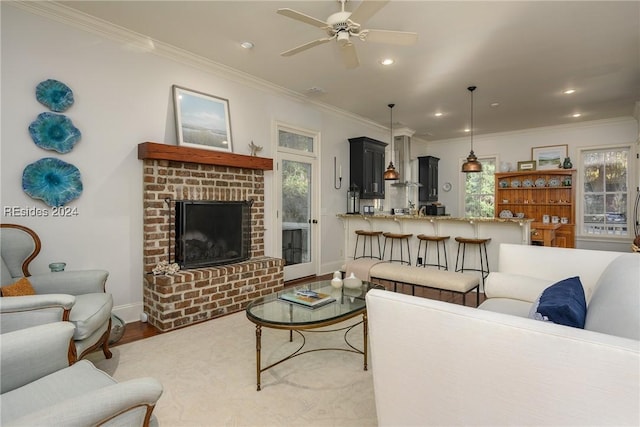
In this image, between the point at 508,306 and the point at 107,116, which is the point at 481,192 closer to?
the point at 508,306

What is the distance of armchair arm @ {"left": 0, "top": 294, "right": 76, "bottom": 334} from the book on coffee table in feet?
4.52

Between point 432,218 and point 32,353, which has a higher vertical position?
point 432,218

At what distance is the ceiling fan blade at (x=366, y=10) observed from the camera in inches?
87.8

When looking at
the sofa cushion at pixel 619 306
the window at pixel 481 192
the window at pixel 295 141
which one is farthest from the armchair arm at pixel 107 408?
the window at pixel 481 192

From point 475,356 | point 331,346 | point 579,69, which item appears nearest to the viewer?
point 475,356

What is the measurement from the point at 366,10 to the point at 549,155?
667cm

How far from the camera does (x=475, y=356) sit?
109cm

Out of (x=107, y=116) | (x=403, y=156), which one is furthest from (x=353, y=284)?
(x=403, y=156)

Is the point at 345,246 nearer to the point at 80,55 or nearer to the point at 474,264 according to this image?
the point at 474,264

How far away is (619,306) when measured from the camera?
1.21 m

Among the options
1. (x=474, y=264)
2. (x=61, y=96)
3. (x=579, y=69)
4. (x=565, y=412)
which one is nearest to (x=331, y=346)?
(x=565, y=412)

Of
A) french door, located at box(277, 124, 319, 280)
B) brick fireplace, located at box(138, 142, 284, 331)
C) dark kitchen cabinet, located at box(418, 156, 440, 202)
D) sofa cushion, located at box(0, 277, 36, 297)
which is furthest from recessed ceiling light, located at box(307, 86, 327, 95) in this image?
dark kitchen cabinet, located at box(418, 156, 440, 202)

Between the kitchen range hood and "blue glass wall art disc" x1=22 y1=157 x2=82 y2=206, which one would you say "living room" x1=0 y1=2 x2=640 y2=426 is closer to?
"blue glass wall art disc" x1=22 y1=157 x2=82 y2=206

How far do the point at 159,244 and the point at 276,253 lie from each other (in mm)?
1734
